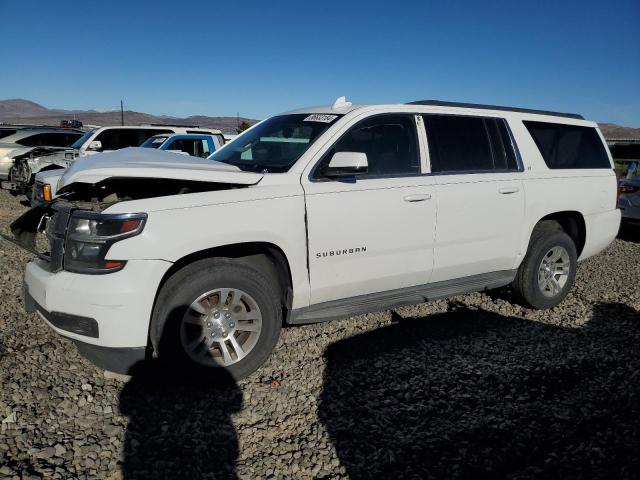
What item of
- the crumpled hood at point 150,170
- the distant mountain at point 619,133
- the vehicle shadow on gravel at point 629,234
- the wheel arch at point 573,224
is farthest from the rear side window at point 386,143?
the distant mountain at point 619,133

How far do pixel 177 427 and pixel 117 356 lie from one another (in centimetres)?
56

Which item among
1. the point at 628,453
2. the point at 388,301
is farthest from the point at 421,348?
the point at 628,453

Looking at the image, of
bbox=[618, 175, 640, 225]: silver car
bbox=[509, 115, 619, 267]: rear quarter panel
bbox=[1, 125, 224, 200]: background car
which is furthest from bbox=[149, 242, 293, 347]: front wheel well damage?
bbox=[1, 125, 224, 200]: background car

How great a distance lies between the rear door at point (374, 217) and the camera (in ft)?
11.4

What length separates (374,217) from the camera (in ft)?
11.9

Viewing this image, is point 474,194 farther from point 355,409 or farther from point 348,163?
point 355,409

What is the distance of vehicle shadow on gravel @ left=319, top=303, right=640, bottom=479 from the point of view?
2.62m

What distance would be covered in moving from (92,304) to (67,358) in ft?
3.58

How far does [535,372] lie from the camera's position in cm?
367

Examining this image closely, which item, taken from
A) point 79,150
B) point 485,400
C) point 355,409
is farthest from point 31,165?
point 485,400

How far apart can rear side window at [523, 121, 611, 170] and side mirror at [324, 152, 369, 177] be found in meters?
2.20

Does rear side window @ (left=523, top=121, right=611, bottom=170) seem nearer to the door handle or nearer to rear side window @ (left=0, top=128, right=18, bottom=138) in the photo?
the door handle

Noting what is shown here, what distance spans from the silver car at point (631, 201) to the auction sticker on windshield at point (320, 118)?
6.80 metres

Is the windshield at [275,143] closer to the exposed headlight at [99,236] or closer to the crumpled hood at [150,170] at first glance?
the crumpled hood at [150,170]
